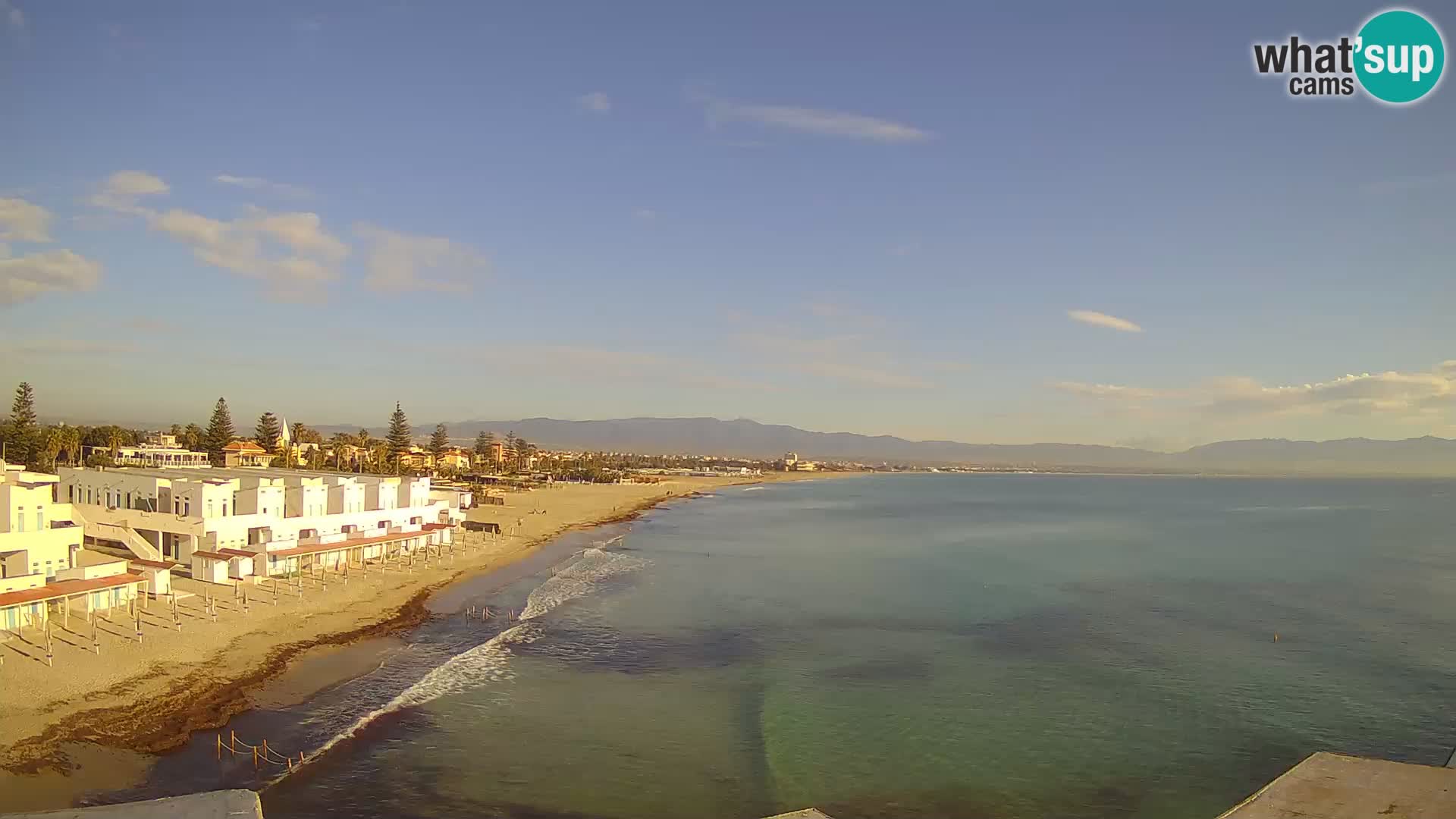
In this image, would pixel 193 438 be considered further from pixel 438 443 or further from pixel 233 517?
pixel 233 517

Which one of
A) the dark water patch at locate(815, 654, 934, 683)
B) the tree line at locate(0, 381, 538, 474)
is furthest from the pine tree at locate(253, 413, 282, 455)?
the dark water patch at locate(815, 654, 934, 683)

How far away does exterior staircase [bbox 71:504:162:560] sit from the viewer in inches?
1383

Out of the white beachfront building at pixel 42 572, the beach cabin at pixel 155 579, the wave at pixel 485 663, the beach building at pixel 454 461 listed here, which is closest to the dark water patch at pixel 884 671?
the wave at pixel 485 663

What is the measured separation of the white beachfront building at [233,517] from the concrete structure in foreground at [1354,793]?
35916 millimetres

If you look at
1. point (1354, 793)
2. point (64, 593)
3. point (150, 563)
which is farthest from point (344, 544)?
point (1354, 793)

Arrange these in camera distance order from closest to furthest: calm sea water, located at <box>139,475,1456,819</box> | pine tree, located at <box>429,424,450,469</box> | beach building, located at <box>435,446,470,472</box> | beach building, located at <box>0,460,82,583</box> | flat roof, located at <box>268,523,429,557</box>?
calm sea water, located at <box>139,475,1456,819</box>, beach building, located at <box>0,460,82,583</box>, flat roof, located at <box>268,523,429,557</box>, pine tree, located at <box>429,424,450,469</box>, beach building, located at <box>435,446,470,472</box>

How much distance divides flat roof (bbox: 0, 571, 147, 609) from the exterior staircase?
23.6ft

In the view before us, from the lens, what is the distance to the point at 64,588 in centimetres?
2572

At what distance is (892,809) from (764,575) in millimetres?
30666

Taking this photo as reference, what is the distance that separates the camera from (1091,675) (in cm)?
2712

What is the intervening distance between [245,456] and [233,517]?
4706 cm

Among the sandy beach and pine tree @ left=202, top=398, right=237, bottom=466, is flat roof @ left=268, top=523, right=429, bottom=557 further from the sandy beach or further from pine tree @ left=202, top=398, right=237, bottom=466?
pine tree @ left=202, top=398, right=237, bottom=466

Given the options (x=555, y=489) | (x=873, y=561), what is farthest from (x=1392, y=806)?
(x=555, y=489)

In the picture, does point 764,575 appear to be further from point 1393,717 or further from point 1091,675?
point 1393,717
